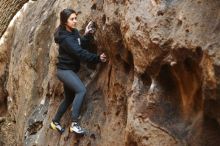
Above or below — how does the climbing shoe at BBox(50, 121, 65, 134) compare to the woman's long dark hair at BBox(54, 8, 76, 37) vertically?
below

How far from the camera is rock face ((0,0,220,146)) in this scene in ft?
16.7

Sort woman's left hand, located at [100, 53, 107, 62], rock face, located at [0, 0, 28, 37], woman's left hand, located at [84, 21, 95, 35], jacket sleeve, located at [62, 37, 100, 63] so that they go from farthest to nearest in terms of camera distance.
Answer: rock face, located at [0, 0, 28, 37] < woman's left hand, located at [84, 21, 95, 35] < woman's left hand, located at [100, 53, 107, 62] < jacket sleeve, located at [62, 37, 100, 63]

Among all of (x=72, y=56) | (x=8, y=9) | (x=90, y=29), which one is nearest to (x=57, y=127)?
(x=72, y=56)

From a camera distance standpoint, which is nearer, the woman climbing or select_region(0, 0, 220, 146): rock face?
select_region(0, 0, 220, 146): rock face

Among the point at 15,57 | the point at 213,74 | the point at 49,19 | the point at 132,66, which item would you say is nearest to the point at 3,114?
the point at 15,57

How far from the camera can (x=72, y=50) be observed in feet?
22.6

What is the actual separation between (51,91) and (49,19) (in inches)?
59.9

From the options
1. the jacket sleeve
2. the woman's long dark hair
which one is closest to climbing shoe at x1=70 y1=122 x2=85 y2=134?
the jacket sleeve

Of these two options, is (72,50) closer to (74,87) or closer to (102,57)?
(102,57)

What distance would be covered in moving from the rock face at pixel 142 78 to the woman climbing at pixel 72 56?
206 mm

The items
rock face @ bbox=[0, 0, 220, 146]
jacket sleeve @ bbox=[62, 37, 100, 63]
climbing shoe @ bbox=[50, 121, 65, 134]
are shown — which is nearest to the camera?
rock face @ bbox=[0, 0, 220, 146]

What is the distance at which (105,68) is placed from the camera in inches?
284

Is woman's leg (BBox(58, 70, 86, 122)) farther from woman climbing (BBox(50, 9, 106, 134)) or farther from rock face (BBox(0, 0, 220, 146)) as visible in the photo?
rock face (BBox(0, 0, 220, 146))

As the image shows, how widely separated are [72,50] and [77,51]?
0.09 meters
